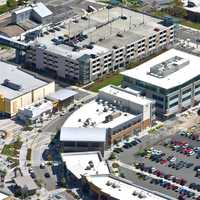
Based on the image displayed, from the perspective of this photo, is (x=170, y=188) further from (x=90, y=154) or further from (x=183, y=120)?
(x=183, y=120)

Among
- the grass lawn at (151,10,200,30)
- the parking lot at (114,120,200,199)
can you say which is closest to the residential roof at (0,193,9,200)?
the parking lot at (114,120,200,199)

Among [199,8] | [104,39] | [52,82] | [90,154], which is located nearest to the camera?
[90,154]

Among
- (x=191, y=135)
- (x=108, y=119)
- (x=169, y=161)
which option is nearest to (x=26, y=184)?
(x=108, y=119)

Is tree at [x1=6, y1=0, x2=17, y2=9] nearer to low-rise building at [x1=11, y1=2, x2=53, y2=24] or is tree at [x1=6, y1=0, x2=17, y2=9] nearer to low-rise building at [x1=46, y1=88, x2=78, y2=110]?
low-rise building at [x1=11, y1=2, x2=53, y2=24]

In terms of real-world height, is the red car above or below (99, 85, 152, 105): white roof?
below

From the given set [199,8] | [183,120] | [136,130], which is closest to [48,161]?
[136,130]

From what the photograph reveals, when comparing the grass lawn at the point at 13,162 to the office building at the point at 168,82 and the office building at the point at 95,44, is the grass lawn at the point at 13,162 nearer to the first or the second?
the office building at the point at 168,82
